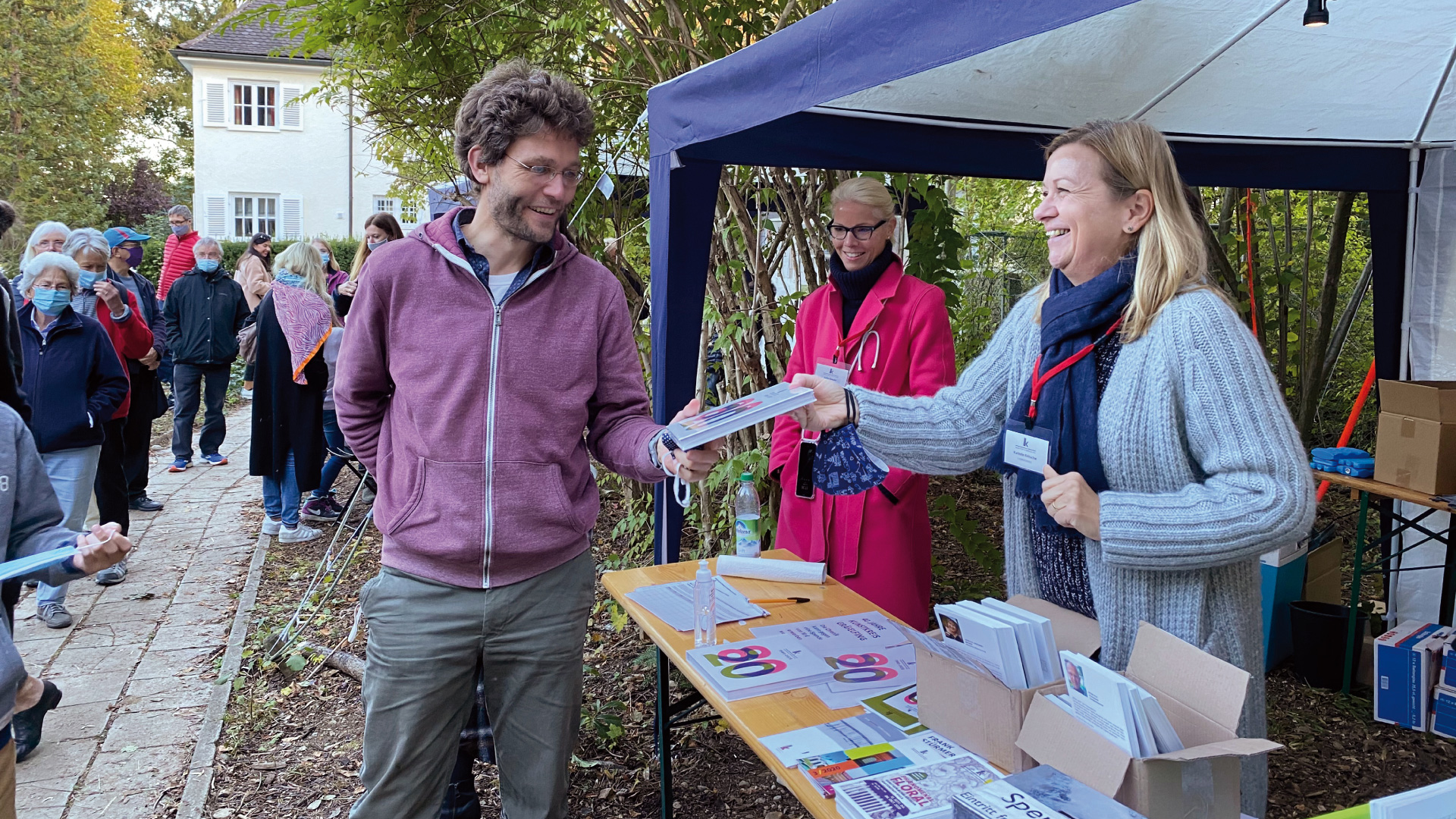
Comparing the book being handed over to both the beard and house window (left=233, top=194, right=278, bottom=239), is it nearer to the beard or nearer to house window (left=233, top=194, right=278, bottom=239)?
the beard

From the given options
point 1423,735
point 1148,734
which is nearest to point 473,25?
point 1148,734

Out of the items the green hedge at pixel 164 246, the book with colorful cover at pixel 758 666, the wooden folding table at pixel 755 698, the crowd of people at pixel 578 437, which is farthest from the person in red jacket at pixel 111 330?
the green hedge at pixel 164 246

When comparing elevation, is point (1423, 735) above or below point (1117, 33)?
below

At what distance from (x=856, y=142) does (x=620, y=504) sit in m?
3.90

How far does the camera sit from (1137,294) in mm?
1780

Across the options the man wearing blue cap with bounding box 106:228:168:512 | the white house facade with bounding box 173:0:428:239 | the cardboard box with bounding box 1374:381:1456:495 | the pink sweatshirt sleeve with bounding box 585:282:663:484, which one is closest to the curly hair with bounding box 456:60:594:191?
the pink sweatshirt sleeve with bounding box 585:282:663:484

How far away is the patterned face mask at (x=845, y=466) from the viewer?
279 centimetres

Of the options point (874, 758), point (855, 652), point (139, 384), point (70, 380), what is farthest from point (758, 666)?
point (139, 384)

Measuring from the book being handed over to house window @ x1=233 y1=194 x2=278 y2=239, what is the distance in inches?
1057

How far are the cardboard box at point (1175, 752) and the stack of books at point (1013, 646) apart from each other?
7 centimetres

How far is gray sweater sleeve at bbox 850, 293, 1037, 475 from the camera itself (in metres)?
2.17

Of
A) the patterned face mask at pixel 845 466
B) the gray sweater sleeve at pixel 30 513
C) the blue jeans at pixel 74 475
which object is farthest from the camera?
the blue jeans at pixel 74 475

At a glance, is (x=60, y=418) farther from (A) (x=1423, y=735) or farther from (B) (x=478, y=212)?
(A) (x=1423, y=735)

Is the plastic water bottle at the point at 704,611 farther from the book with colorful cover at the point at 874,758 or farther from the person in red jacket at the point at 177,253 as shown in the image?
the person in red jacket at the point at 177,253
